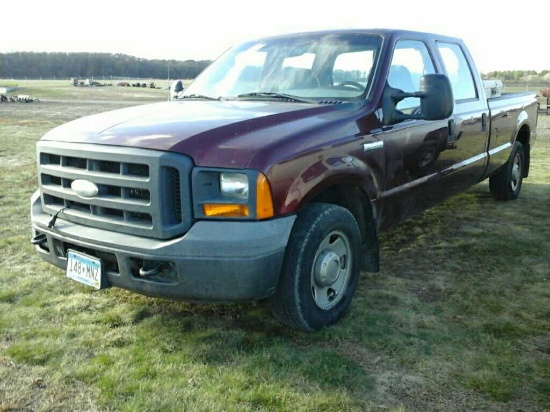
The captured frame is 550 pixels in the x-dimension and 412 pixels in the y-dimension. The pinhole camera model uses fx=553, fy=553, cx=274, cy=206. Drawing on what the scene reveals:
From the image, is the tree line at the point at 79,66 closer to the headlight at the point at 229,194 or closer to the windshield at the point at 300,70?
the windshield at the point at 300,70

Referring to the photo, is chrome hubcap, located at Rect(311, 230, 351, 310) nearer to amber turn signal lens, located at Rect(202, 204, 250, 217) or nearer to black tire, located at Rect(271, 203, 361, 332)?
black tire, located at Rect(271, 203, 361, 332)

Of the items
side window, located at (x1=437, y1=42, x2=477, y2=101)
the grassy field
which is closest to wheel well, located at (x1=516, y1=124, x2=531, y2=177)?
side window, located at (x1=437, y1=42, x2=477, y2=101)

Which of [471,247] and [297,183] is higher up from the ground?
[297,183]

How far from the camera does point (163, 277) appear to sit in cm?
299

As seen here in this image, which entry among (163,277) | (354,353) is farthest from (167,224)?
(354,353)

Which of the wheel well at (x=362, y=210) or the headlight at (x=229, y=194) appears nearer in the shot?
Result: the headlight at (x=229, y=194)

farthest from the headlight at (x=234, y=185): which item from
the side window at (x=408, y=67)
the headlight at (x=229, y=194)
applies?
the side window at (x=408, y=67)

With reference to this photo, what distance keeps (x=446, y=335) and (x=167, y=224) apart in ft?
5.97

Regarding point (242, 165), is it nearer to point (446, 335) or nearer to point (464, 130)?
point (446, 335)

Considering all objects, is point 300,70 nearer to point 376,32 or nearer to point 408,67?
point 376,32

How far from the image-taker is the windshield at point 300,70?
4016 mm

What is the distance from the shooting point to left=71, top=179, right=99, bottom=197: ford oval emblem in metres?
3.17

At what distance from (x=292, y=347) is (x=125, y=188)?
132 cm

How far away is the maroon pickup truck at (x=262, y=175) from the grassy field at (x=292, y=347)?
35cm
